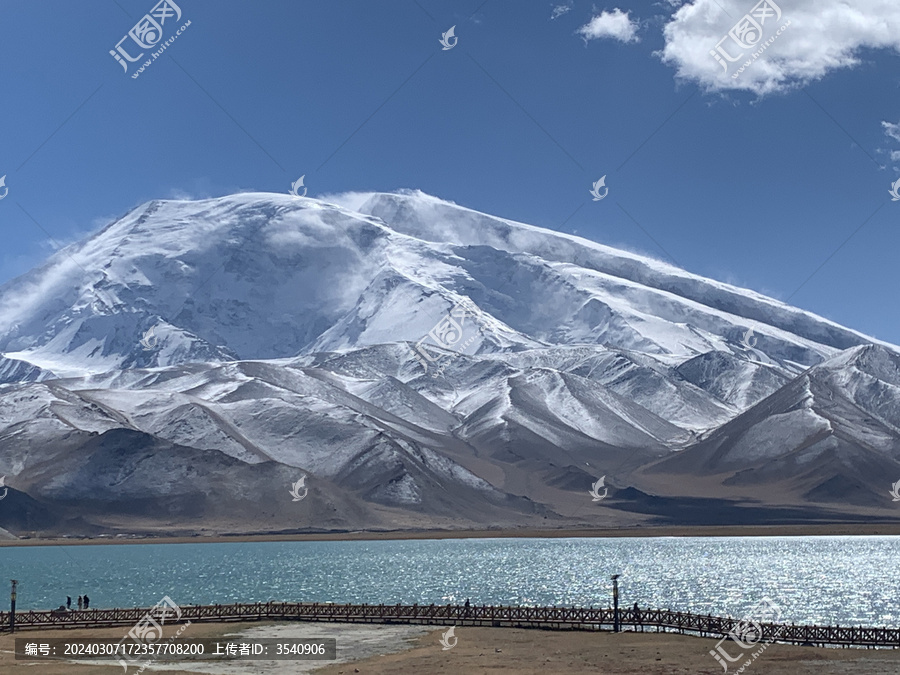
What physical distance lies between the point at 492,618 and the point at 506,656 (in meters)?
18.8

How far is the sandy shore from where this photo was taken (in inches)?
2901

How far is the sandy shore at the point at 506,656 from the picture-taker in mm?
73688

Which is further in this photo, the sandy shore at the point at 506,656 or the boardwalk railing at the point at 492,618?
the boardwalk railing at the point at 492,618

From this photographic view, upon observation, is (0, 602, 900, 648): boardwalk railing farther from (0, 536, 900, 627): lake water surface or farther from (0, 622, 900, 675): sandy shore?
(0, 536, 900, 627): lake water surface

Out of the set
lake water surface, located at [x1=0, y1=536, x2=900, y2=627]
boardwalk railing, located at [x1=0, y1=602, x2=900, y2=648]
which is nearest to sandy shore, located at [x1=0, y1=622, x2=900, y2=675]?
boardwalk railing, located at [x1=0, y1=602, x2=900, y2=648]

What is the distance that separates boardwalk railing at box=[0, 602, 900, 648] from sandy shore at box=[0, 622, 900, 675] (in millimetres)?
2936

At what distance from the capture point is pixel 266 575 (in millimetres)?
182125

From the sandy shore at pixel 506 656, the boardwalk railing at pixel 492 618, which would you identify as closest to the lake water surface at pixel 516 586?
the boardwalk railing at pixel 492 618

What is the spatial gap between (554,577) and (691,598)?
3913cm

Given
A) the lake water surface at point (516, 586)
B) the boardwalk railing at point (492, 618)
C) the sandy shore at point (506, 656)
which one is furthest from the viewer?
the lake water surface at point (516, 586)

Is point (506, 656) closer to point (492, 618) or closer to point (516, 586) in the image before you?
point (492, 618)

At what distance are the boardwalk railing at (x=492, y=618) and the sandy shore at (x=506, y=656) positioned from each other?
294 centimetres

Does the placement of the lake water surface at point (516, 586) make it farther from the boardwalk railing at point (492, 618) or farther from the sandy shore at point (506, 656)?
the sandy shore at point (506, 656)

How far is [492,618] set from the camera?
325 feet
